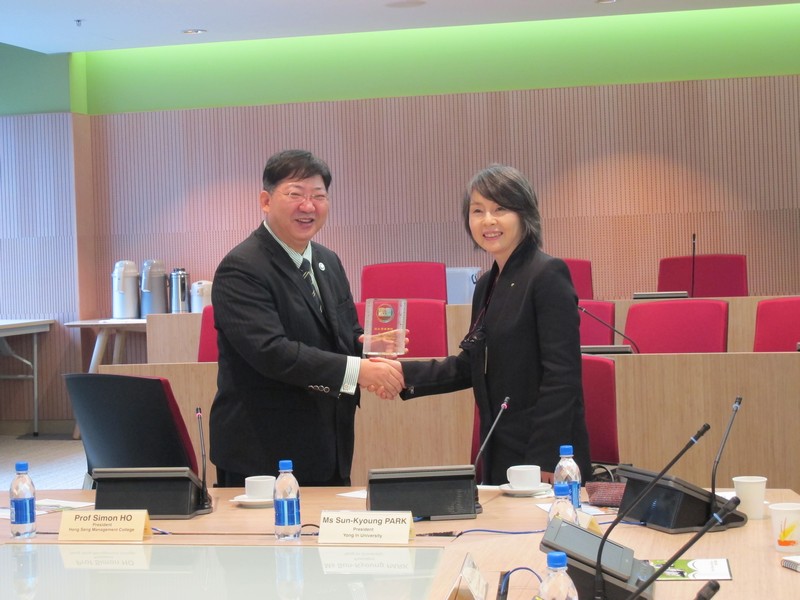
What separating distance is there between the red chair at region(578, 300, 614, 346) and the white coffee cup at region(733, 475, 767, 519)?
2.96 m

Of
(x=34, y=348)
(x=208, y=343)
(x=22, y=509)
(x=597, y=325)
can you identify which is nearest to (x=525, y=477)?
(x=22, y=509)

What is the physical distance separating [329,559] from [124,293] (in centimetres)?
709

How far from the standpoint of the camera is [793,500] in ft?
9.12

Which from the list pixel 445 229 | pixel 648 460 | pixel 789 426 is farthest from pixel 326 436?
Result: pixel 445 229

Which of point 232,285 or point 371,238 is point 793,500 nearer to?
point 232,285

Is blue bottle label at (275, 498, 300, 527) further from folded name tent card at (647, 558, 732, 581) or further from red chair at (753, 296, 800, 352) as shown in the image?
red chair at (753, 296, 800, 352)

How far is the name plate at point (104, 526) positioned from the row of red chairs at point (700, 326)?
322 centimetres

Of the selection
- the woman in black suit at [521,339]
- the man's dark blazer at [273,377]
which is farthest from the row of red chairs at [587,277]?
the woman in black suit at [521,339]

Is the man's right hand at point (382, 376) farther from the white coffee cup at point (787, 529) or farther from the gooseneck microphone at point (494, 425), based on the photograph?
the white coffee cup at point (787, 529)

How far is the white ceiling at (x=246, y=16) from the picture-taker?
25.0 feet

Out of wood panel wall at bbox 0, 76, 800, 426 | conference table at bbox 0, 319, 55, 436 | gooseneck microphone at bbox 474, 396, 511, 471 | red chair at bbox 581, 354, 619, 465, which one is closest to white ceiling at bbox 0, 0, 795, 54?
wood panel wall at bbox 0, 76, 800, 426

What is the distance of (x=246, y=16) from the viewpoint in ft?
26.1

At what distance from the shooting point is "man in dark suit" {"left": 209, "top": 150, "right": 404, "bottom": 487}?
3.18 metres

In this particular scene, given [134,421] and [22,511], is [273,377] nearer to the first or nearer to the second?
[134,421]
